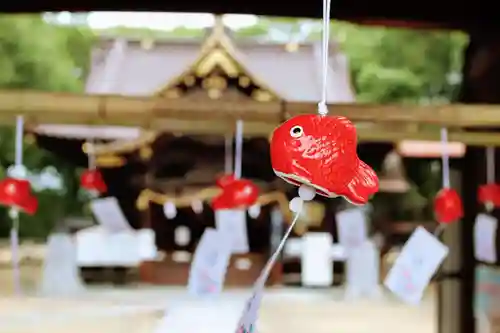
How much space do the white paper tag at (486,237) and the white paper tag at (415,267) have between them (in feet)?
1.28

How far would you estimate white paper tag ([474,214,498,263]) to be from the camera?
5.73 feet

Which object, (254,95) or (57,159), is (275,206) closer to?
(254,95)

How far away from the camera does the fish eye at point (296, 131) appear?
0.79m

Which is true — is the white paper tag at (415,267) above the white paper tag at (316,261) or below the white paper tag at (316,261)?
above

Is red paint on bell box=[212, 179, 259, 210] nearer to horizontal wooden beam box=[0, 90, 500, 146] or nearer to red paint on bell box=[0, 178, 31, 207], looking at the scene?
horizontal wooden beam box=[0, 90, 500, 146]

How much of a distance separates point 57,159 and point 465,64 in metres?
6.67

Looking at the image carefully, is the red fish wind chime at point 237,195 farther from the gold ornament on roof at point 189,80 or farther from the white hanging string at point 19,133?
the gold ornament on roof at point 189,80

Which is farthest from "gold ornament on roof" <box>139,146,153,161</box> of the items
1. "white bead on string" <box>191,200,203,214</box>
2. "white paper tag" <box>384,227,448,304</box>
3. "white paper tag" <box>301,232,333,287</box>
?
"white paper tag" <box>384,227,448,304</box>

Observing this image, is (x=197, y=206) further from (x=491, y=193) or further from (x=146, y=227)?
(x=491, y=193)

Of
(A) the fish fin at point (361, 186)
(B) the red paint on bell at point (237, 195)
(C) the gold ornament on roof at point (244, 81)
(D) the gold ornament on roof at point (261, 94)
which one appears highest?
(C) the gold ornament on roof at point (244, 81)

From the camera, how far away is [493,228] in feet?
5.71

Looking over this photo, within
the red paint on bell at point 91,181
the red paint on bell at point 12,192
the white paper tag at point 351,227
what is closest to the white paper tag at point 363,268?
the white paper tag at point 351,227

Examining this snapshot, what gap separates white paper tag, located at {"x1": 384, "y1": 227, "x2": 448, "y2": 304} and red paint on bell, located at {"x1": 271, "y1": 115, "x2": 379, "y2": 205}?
61cm

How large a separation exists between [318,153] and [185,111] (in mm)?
499
